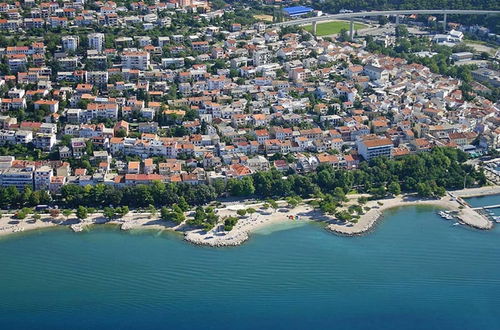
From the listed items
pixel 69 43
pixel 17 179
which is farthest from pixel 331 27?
pixel 17 179

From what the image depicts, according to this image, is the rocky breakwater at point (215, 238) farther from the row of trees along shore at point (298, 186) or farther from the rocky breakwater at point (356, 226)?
the rocky breakwater at point (356, 226)

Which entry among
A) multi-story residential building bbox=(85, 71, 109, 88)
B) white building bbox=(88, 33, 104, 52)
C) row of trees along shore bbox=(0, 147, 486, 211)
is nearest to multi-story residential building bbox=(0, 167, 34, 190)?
row of trees along shore bbox=(0, 147, 486, 211)

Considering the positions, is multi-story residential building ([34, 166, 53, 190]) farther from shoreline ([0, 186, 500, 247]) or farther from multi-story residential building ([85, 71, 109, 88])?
multi-story residential building ([85, 71, 109, 88])

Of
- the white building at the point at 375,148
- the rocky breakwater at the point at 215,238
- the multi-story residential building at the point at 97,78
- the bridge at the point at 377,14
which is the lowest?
the rocky breakwater at the point at 215,238

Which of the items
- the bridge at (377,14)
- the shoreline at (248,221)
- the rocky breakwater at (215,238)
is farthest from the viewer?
the bridge at (377,14)

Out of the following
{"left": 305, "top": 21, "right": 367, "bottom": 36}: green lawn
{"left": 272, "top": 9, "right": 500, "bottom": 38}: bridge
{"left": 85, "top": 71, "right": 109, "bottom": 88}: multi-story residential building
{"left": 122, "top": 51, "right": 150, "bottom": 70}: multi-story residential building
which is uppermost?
{"left": 272, "top": 9, "right": 500, "bottom": 38}: bridge

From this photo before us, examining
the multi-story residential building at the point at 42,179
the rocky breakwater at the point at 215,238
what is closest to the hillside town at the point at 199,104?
the multi-story residential building at the point at 42,179
